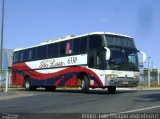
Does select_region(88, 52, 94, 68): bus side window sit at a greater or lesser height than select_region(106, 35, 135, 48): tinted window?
lesser

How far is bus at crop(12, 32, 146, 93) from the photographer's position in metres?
24.4

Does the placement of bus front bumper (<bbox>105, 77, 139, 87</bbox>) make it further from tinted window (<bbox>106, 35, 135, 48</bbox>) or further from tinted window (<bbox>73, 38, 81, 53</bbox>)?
tinted window (<bbox>73, 38, 81, 53</bbox>)

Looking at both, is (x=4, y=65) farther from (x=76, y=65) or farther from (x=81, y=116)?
(x=81, y=116)

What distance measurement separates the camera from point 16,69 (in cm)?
3550

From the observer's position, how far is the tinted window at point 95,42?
81.1 ft

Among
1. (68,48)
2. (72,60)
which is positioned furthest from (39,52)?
(72,60)

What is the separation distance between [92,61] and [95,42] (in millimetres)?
1203

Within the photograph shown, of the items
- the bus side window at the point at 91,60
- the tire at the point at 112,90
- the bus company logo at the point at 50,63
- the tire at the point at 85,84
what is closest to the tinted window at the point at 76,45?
the bus side window at the point at 91,60

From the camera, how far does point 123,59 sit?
24.7 metres

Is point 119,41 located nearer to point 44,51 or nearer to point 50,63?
point 50,63

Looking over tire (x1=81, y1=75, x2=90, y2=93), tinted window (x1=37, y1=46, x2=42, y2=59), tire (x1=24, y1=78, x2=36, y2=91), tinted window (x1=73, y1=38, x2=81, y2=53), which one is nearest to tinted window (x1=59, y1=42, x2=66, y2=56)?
tinted window (x1=73, y1=38, x2=81, y2=53)

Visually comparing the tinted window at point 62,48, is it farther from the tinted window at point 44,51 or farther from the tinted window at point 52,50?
the tinted window at point 44,51

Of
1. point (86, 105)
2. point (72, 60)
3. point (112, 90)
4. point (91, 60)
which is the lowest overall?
point (86, 105)

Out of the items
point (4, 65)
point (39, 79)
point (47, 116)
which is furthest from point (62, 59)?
point (4, 65)
